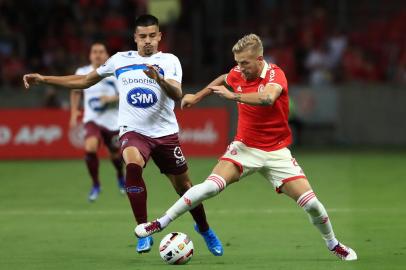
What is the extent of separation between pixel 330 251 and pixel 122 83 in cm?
266

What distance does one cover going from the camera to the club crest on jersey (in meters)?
9.47

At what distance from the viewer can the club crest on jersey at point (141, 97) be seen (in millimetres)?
9469

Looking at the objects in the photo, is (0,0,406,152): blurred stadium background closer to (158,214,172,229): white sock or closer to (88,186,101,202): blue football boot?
(88,186,101,202): blue football boot

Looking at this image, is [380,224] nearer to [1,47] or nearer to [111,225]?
[111,225]

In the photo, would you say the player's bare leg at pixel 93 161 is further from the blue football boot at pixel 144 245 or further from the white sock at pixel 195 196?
the white sock at pixel 195 196

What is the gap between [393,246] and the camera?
9.59 meters

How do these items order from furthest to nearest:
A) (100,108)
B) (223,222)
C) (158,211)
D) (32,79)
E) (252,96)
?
(100,108), (158,211), (223,222), (32,79), (252,96)

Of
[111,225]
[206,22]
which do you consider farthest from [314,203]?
[206,22]

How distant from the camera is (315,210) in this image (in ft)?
28.2

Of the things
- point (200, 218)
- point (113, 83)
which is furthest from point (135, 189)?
point (113, 83)

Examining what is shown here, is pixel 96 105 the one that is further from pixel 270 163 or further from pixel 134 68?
pixel 270 163

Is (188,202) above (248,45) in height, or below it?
below

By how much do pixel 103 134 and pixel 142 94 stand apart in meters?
5.60

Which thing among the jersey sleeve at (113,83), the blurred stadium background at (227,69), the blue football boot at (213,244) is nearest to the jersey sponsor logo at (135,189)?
the blue football boot at (213,244)
